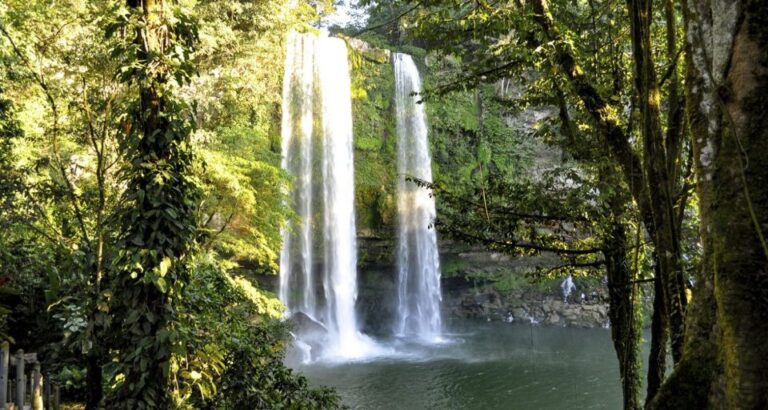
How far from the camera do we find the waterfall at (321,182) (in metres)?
19.6

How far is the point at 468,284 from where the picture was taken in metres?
26.3

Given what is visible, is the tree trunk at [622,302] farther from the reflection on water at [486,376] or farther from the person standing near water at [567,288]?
the person standing near water at [567,288]

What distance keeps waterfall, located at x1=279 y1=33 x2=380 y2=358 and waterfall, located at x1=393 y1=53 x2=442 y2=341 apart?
314 cm

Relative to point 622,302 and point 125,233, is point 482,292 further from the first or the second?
point 125,233

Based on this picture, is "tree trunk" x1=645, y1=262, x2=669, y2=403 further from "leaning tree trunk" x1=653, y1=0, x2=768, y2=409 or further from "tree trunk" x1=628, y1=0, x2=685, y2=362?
"leaning tree trunk" x1=653, y1=0, x2=768, y2=409

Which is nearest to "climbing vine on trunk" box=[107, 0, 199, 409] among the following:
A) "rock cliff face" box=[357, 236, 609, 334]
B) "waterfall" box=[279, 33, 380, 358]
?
"waterfall" box=[279, 33, 380, 358]

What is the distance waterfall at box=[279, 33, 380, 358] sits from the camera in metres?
19.6

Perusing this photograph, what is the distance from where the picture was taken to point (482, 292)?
25.8m

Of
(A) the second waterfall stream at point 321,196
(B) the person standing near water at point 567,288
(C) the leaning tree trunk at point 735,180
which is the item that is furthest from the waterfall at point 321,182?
(C) the leaning tree trunk at point 735,180

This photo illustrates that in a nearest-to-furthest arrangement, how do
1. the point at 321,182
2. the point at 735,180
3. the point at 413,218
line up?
the point at 735,180
the point at 321,182
the point at 413,218

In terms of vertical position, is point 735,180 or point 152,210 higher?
point 152,210

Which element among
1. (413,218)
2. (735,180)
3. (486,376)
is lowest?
(486,376)

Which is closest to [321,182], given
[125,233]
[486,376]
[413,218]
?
[413,218]

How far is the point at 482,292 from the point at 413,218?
5.59 meters
